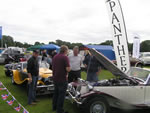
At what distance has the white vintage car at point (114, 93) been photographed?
393 centimetres

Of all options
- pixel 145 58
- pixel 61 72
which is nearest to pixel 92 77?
pixel 61 72

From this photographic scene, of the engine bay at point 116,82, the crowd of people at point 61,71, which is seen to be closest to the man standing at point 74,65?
the crowd of people at point 61,71

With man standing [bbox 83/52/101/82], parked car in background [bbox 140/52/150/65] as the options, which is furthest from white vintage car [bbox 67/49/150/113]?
parked car in background [bbox 140/52/150/65]

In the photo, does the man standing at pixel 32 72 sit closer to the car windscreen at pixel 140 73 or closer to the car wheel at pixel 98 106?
the car wheel at pixel 98 106

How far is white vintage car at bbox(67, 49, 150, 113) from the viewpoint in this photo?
3.93 metres

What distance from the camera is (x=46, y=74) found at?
20.4ft

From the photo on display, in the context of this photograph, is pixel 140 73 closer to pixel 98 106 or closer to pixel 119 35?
pixel 98 106

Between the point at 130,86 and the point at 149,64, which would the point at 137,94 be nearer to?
the point at 130,86

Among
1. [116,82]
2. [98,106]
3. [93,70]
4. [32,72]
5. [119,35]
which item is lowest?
[98,106]

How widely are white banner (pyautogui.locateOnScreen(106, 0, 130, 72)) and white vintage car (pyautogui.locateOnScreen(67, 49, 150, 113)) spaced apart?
278cm

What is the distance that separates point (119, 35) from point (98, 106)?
418 centimetres

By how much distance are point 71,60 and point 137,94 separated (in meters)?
2.52

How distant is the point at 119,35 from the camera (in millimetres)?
7164

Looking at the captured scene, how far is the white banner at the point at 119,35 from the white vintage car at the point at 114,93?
9.13ft
